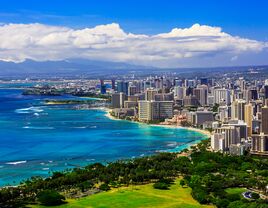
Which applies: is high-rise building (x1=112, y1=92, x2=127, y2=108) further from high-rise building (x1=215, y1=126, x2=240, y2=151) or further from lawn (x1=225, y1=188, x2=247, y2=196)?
lawn (x1=225, y1=188, x2=247, y2=196)

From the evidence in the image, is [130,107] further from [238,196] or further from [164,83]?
[238,196]

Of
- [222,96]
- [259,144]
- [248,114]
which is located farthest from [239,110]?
[222,96]

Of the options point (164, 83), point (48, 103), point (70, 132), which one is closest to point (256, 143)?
point (70, 132)

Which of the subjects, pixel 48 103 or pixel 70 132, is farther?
pixel 48 103

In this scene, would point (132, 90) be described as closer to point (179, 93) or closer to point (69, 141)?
point (179, 93)

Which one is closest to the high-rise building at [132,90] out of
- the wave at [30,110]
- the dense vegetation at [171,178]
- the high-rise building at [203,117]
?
the wave at [30,110]

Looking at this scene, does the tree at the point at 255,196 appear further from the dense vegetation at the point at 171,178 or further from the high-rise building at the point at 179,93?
the high-rise building at the point at 179,93
